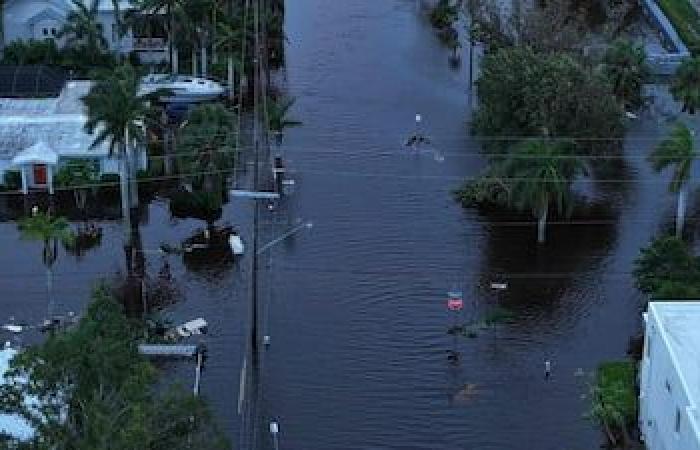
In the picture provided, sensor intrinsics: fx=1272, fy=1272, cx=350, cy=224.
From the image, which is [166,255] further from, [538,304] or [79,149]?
[538,304]

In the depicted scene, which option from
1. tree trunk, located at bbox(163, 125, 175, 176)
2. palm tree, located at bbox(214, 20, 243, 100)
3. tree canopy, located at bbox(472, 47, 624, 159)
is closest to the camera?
tree canopy, located at bbox(472, 47, 624, 159)

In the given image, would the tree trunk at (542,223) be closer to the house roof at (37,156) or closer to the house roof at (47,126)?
the house roof at (47,126)

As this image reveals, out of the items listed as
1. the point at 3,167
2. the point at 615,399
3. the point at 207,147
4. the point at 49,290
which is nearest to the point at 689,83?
the point at 207,147

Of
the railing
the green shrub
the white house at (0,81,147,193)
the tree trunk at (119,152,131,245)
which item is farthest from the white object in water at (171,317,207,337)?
the railing

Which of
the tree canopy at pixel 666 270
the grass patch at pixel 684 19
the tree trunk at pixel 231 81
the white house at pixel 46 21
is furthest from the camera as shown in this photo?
the grass patch at pixel 684 19

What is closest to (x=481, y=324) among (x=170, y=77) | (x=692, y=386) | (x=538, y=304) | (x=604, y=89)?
(x=538, y=304)

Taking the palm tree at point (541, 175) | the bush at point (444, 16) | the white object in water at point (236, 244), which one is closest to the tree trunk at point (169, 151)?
the white object in water at point (236, 244)

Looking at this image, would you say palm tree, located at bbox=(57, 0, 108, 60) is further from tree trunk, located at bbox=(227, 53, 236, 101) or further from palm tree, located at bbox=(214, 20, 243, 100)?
tree trunk, located at bbox=(227, 53, 236, 101)

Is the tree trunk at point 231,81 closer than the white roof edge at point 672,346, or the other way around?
the white roof edge at point 672,346
